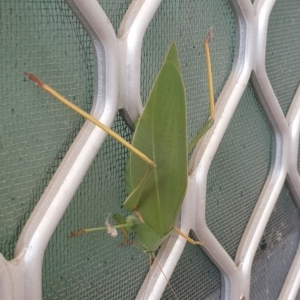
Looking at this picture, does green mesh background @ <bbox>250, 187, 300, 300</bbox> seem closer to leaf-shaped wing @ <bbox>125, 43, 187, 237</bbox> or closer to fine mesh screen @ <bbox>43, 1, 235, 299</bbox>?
fine mesh screen @ <bbox>43, 1, 235, 299</bbox>

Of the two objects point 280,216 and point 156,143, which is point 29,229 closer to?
point 156,143

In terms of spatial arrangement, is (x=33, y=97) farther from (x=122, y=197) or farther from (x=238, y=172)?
(x=238, y=172)

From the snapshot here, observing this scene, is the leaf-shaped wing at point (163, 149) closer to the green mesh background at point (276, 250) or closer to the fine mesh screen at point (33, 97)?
the fine mesh screen at point (33, 97)

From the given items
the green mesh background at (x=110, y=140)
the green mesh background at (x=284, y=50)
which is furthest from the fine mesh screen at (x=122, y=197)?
the green mesh background at (x=284, y=50)

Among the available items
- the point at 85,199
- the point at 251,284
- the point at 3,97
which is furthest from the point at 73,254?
the point at 251,284

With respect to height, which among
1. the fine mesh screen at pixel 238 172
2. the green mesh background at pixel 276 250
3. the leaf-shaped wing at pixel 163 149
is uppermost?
the leaf-shaped wing at pixel 163 149

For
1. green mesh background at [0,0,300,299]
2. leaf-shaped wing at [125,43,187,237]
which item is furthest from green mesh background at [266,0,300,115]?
leaf-shaped wing at [125,43,187,237]
